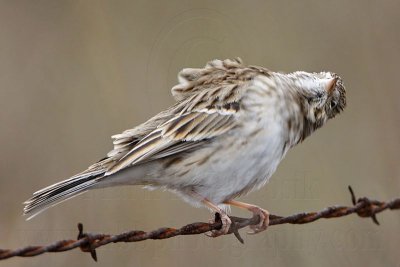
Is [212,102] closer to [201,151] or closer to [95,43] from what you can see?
[201,151]

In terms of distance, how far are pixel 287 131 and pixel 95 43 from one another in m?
4.02

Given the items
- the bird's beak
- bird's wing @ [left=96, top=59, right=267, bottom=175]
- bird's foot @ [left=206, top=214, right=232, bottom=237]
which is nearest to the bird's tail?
bird's wing @ [left=96, top=59, right=267, bottom=175]

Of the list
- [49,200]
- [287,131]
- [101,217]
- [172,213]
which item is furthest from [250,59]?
[49,200]

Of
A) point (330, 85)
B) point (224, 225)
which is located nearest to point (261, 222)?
point (224, 225)

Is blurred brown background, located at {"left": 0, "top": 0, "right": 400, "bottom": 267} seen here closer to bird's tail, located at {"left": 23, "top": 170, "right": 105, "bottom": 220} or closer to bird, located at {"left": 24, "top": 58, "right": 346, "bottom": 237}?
bird, located at {"left": 24, "top": 58, "right": 346, "bottom": 237}

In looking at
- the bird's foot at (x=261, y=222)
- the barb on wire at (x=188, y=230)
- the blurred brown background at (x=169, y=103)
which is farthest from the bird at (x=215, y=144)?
the blurred brown background at (x=169, y=103)

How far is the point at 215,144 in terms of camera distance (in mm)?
6148

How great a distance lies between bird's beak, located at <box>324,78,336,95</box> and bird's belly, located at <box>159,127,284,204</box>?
0.69 m

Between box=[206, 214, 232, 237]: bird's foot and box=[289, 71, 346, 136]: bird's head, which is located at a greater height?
box=[289, 71, 346, 136]: bird's head

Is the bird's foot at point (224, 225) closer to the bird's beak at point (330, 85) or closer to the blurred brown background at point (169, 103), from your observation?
the bird's beak at point (330, 85)

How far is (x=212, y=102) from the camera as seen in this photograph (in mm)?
6320

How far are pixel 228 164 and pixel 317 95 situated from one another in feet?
3.65

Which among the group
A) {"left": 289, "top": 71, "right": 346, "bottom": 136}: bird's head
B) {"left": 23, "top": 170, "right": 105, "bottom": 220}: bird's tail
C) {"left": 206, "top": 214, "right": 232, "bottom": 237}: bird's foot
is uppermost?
{"left": 289, "top": 71, "right": 346, "bottom": 136}: bird's head

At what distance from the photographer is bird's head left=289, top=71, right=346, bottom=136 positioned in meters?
6.64
